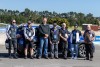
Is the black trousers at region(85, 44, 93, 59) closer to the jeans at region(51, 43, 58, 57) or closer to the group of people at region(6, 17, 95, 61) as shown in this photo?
the group of people at region(6, 17, 95, 61)

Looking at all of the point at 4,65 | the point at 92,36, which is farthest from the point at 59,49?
the point at 4,65

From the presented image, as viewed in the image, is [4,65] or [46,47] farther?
[46,47]

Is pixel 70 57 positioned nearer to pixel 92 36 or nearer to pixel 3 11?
pixel 92 36

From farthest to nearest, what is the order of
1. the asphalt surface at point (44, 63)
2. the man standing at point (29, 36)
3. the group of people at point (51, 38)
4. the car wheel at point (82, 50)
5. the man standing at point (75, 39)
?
the car wheel at point (82, 50) → the man standing at point (75, 39) → the group of people at point (51, 38) → the man standing at point (29, 36) → the asphalt surface at point (44, 63)

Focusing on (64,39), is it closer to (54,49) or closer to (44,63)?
(54,49)

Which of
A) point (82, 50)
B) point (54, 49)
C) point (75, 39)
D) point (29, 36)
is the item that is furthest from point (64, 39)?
point (29, 36)

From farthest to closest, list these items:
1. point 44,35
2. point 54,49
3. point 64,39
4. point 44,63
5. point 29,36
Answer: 1. point 54,49
2. point 64,39
3. point 44,35
4. point 29,36
5. point 44,63

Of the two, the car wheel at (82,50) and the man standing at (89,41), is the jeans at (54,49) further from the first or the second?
the man standing at (89,41)

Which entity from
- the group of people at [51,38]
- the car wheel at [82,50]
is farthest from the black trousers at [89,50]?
the car wheel at [82,50]

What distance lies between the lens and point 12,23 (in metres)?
14.3

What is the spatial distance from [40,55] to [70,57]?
→ 1.63 m

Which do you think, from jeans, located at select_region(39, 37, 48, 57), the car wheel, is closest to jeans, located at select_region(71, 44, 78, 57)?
the car wheel

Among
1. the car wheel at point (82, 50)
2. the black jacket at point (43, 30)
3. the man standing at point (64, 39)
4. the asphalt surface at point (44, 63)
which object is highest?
the black jacket at point (43, 30)

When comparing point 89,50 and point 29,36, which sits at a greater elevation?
point 29,36
